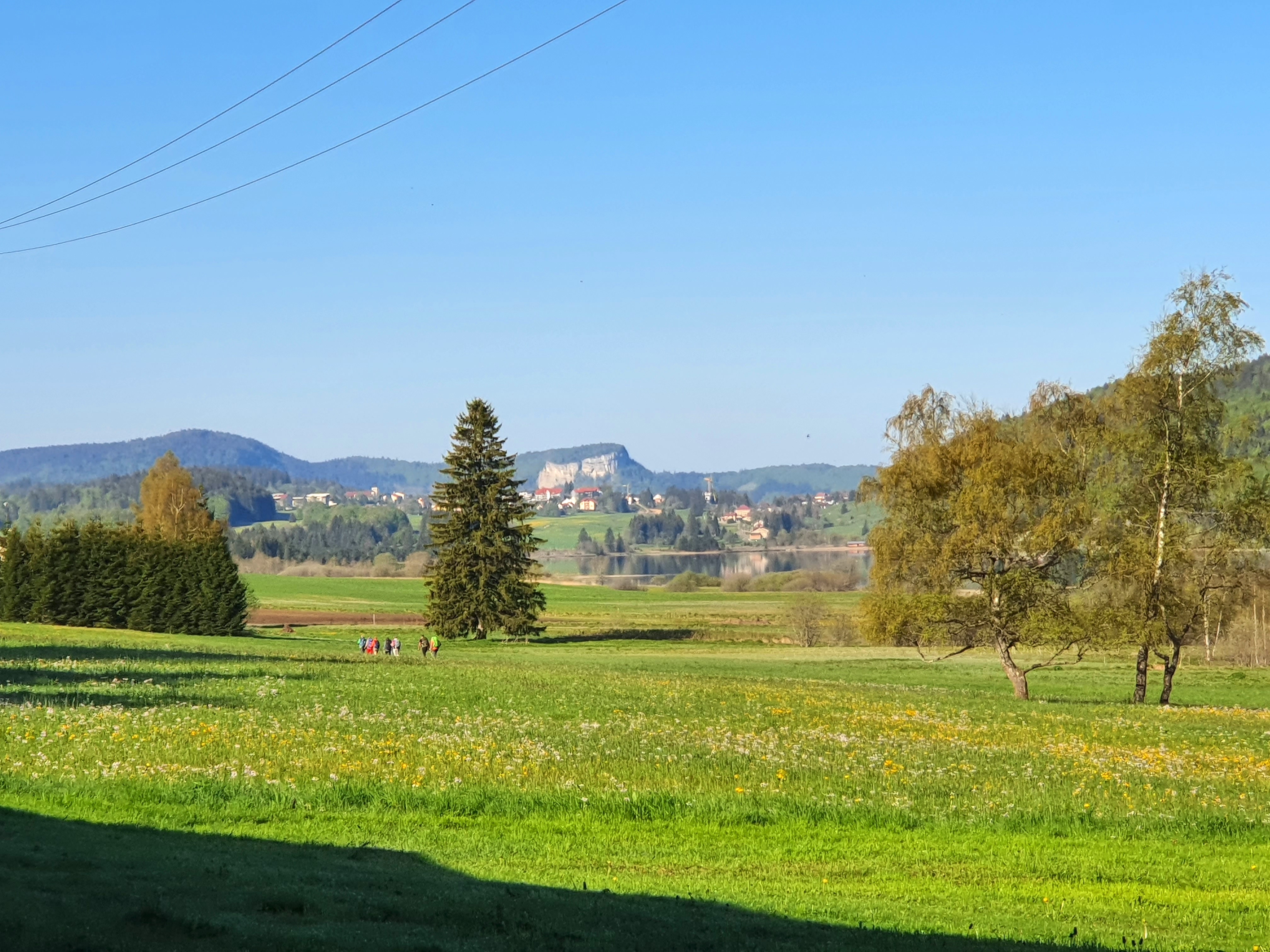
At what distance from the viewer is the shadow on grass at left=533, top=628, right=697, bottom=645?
9238 centimetres

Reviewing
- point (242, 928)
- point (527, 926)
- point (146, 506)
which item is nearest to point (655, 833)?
point (527, 926)

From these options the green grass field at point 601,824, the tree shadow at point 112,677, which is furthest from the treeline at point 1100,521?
the tree shadow at point 112,677

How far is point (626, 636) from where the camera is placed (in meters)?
98.4

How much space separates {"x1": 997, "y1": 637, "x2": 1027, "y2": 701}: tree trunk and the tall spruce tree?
44267mm

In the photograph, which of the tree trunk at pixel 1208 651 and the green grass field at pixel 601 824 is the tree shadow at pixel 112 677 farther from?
the tree trunk at pixel 1208 651

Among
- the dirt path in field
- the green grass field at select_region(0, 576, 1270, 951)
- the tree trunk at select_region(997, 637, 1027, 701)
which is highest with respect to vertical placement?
the green grass field at select_region(0, 576, 1270, 951)

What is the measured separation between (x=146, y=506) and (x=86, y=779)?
114055 millimetres

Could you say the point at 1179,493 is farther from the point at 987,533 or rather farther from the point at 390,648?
the point at 390,648

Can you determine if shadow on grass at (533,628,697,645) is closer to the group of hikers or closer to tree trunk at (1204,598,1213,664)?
the group of hikers

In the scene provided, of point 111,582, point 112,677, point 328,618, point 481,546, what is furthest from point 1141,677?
point 328,618

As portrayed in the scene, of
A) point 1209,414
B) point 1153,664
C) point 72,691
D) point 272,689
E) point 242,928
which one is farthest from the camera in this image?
point 1153,664

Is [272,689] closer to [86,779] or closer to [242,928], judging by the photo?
[86,779]

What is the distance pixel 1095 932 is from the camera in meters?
11.4

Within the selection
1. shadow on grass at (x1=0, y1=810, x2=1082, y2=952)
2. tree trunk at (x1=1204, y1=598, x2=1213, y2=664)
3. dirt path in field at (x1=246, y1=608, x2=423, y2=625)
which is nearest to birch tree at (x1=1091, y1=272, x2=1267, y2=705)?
tree trunk at (x1=1204, y1=598, x2=1213, y2=664)
